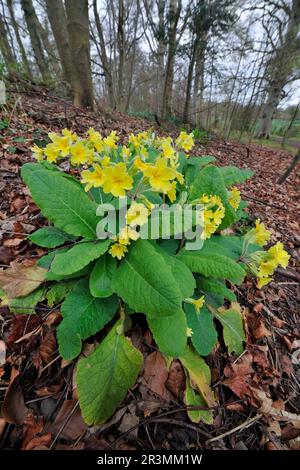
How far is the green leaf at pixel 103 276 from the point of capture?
58.5 inches

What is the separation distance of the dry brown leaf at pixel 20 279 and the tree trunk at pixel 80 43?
5.70 metres

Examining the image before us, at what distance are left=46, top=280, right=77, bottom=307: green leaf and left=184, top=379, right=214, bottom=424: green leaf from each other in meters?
0.99

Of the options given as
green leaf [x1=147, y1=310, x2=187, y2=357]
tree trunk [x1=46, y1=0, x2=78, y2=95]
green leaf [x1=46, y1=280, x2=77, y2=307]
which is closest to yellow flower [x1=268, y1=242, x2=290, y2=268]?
green leaf [x1=147, y1=310, x2=187, y2=357]

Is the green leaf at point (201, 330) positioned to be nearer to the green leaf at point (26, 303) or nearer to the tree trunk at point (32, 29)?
the green leaf at point (26, 303)

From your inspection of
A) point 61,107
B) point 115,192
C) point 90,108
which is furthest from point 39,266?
point 90,108

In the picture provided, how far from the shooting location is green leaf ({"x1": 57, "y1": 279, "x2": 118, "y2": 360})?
143 centimetres

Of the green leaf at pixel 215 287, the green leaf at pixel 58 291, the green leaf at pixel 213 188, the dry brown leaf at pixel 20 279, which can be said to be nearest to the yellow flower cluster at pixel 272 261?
the green leaf at pixel 215 287

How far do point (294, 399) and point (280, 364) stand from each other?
9.3 inches

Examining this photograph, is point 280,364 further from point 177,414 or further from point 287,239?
point 287,239

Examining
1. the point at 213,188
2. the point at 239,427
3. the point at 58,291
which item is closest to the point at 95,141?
the point at 213,188

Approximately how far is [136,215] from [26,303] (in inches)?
37.3

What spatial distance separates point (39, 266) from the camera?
1.76 metres

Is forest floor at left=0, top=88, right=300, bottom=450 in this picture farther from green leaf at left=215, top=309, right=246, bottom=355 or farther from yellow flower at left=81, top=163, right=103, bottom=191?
yellow flower at left=81, top=163, right=103, bottom=191

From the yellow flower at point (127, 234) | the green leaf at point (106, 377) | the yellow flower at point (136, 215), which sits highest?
the yellow flower at point (136, 215)
